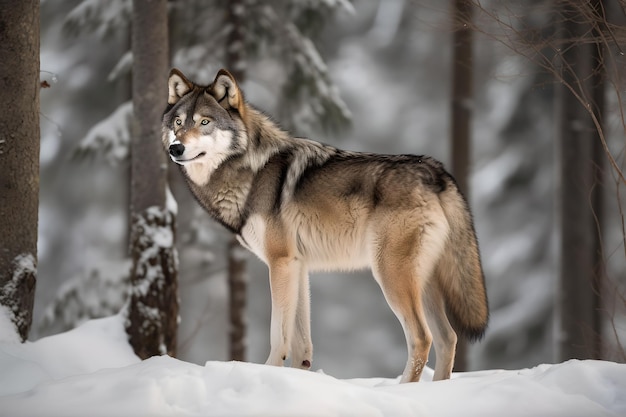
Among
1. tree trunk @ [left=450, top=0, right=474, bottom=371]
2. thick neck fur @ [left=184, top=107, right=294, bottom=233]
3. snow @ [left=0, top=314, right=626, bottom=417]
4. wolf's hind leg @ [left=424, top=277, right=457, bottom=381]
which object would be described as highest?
tree trunk @ [left=450, top=0, right=474, bottom=371]

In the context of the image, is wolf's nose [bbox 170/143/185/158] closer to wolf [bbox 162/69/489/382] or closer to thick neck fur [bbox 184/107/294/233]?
wolf [bbox 162/69/489/382]

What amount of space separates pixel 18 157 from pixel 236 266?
507 cm

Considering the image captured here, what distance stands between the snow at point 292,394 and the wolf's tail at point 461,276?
962mm

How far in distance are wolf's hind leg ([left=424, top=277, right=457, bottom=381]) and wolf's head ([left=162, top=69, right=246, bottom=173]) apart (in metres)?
1.80

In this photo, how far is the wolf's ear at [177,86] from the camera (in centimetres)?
548

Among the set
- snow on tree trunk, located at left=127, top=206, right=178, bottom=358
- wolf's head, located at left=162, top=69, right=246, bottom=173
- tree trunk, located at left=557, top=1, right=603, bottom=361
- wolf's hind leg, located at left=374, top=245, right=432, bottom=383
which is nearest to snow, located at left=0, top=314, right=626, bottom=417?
wolf's hind leg, located at left=374, top=245, right=432, bottom=383

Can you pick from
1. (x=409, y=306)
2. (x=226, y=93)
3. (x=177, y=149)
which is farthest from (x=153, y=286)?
(x=409, y=306)

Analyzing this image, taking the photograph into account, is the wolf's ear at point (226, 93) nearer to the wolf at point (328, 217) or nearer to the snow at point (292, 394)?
the wolf at point (328, 217)

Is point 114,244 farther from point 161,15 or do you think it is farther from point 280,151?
point 280,151

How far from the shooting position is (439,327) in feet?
16.5

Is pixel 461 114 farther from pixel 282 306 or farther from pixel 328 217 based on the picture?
pixel 282 306

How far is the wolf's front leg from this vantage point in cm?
506

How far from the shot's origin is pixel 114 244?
15.3 metres

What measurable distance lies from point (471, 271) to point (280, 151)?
1.71 m
